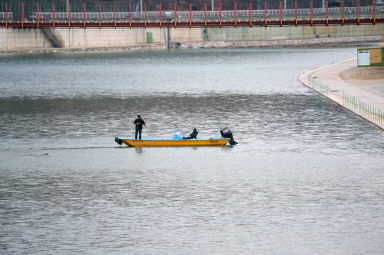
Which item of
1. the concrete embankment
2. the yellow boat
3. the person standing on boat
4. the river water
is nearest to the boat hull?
the yellow boat

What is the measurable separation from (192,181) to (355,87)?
→ 5609 centimetres

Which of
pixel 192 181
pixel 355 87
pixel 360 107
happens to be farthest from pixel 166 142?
pixel 355 87

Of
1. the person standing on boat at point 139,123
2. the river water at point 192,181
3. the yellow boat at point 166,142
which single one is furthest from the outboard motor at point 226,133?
the person standing on boat at point 139,123

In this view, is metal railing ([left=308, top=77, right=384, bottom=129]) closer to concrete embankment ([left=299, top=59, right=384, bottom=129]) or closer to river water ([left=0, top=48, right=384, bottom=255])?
concrete embankment ([left=299, top=59, right=384, bottom=129])

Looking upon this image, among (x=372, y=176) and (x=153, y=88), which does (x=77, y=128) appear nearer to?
(x=372, y=176)

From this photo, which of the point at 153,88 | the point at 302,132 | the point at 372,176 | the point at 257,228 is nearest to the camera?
the point at 257,228

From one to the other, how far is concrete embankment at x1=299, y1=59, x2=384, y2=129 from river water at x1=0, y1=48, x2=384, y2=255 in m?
1.94

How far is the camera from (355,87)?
94.6m

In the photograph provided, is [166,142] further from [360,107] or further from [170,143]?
[360,107]

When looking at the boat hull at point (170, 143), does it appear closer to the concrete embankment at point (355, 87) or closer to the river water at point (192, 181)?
the river water at point (192, 181)

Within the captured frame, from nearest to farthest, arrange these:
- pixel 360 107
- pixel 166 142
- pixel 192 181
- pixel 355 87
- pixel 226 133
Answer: pixel 192 181, pixel 166 142, pixel 226 133, pixel 360 107, pixel 355 87

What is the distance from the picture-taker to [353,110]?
73250 millimetres

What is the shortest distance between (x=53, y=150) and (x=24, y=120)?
61.0 ft

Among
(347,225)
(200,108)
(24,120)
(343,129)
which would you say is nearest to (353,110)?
(343,129)
